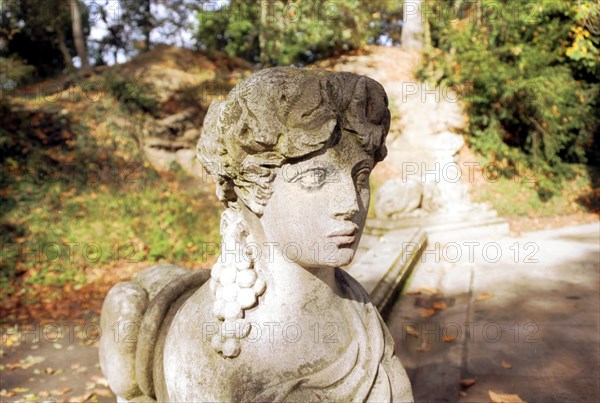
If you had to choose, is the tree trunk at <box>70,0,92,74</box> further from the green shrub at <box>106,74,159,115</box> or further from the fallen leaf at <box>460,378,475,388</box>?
the fallen leaf at <box>460,378,475,388</box>

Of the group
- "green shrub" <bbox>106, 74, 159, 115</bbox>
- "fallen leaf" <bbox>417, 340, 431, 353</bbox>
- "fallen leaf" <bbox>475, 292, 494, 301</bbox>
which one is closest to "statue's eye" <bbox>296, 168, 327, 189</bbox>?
"fallen leaf" <bbox>417, 340, 431, 353</bbox>

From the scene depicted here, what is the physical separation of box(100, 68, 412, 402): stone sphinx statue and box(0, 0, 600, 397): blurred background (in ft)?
15.0

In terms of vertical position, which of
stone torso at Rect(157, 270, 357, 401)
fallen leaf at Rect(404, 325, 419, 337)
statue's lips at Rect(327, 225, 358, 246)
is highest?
statue's lips at Rect(327, 225, 358, 246)

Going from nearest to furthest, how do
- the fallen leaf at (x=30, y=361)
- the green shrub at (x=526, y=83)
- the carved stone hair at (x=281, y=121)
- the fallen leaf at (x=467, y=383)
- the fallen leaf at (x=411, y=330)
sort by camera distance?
the carved stone hair at (x=281, y=121) < the fallen leaf at (x=467, y=383) < the fallen leaf at (x=411, y=330) < the fallen leaf at (x=30, y=361) < the green shrub at (x=526, y=83)

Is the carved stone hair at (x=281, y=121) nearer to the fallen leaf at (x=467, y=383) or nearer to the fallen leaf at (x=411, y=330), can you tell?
the fallen leaf at (x=467, y=383)

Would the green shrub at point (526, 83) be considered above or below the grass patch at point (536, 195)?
above

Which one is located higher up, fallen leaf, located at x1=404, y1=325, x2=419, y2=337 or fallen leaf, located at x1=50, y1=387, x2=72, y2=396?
fallen leaf, located at x1=404, y1=325, x2=419, y2=337

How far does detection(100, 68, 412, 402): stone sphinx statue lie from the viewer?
59.3 inches

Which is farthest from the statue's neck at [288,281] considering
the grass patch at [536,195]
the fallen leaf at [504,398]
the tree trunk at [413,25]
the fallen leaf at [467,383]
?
the tree trunk at [413,25]

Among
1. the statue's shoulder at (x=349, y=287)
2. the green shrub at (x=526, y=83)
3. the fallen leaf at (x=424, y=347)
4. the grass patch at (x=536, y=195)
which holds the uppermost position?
the green shrub at (x=526, y=83)

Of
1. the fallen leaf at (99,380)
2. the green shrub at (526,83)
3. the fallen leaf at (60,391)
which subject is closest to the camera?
the fallen leaf at (60,391)

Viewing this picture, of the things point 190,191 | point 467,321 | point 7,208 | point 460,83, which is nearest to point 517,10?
point 460,83

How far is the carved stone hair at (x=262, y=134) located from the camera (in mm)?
1490

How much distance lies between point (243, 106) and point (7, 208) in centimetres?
711
